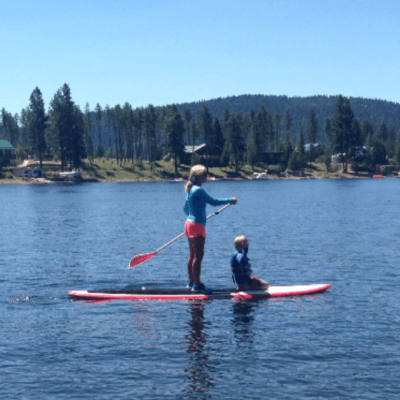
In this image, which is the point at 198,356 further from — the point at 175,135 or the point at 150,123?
the point at 150,123

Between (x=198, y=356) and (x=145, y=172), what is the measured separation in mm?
142340

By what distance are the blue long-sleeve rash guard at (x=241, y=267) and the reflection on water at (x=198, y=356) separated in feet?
6.27

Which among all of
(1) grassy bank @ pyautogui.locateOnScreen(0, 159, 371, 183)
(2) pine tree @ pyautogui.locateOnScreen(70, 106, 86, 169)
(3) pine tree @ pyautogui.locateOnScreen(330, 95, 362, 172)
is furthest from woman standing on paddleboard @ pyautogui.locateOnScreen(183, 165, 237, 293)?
(3) pine tree @ pyautogui.locateOnScreen(330, 95, 362, 172)

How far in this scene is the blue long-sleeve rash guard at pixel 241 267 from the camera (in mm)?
17156

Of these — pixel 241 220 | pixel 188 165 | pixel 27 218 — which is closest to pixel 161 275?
pixel 241 220

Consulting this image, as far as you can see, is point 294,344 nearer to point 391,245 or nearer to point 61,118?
point 391,245

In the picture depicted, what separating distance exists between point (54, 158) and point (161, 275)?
145 metres

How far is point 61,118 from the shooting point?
146 meters

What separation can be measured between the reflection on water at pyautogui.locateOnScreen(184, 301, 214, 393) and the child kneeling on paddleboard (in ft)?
6.34

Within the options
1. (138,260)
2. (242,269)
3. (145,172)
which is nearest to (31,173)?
(145,172)

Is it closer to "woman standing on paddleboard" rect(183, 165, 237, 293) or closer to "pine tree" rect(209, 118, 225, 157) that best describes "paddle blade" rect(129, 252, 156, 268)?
"woman standing on paddleboard" rect(183, 165, 237, 293)

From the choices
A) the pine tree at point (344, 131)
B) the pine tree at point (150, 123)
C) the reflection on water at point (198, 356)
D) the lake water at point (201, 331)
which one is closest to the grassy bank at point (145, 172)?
the pine tree at point (344, 131)

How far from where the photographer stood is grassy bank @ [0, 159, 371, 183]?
477 ft

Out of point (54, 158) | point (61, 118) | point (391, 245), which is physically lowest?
point (391, 245)
